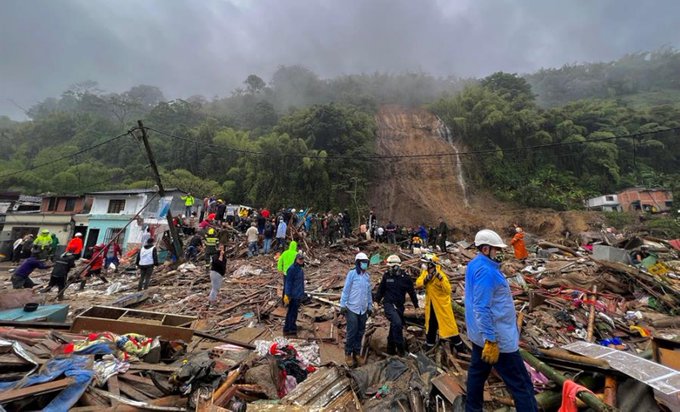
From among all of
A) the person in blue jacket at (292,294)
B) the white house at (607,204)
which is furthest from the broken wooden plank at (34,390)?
the white house at (607,204)

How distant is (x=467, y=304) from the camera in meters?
3.77

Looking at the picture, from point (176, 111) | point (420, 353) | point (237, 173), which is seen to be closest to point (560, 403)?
point (420, 353)

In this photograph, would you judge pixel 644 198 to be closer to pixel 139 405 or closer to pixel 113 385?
pixel 139 405

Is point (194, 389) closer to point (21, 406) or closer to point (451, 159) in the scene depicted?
point (21, 406)

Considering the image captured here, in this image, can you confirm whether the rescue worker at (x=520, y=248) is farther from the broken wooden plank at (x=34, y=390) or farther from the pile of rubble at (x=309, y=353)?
the broken wooden plank at (x=34, y=390)

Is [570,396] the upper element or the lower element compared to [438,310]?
lower

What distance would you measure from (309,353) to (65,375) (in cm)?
355

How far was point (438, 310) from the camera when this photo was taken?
5562 mm

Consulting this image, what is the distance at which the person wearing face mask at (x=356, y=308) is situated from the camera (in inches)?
217

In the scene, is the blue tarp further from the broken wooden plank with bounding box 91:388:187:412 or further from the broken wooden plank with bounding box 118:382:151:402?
the broken wooden plank with bounding box 118:382:151:402

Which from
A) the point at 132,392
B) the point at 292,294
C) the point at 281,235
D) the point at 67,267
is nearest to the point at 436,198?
the point at 281,235

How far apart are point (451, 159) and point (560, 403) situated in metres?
30.9

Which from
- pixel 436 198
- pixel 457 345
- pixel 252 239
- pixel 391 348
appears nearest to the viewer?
pixel 457 345

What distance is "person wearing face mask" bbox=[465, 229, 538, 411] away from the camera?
331 centimetres
